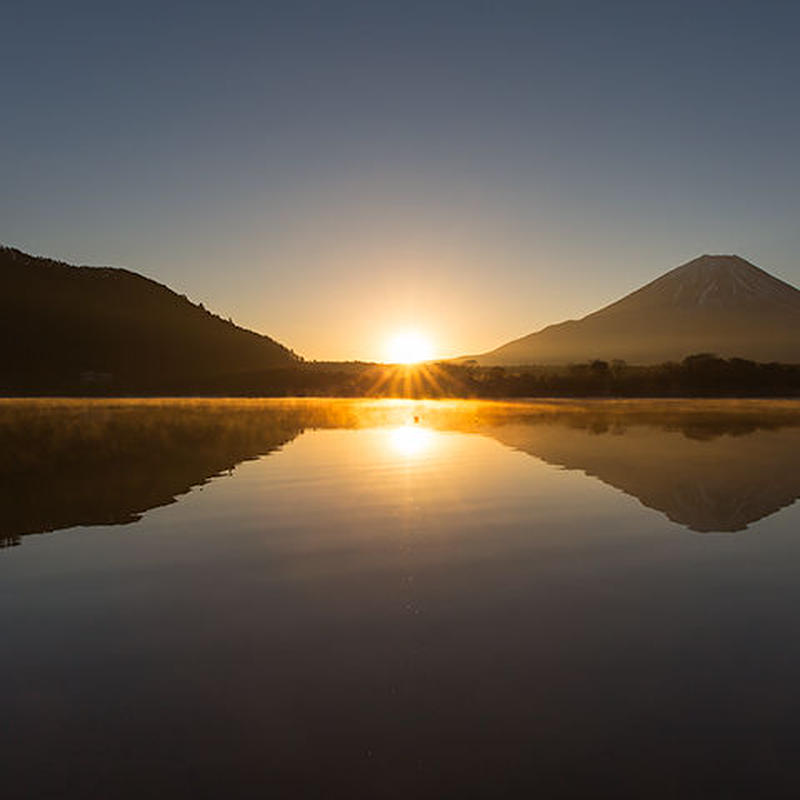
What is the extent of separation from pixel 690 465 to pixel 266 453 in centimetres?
1647

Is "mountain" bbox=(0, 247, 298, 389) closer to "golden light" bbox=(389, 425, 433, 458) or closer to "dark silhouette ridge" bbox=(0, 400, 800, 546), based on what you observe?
"dark silhouette ridge" bbox=(0, 400, 800, 546)

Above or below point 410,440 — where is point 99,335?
above

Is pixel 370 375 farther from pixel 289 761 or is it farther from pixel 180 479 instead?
pixel 289 761

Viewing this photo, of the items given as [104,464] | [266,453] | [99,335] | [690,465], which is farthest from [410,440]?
[99,335]

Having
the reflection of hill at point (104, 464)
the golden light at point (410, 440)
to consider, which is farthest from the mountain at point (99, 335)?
the golden light at point (410, 440)

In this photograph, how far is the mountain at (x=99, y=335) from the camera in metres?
150

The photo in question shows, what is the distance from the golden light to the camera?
1335 inches

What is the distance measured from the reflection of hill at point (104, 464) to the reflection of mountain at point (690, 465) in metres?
12.4

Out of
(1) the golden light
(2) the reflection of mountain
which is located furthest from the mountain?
(2) the reflection of mountain

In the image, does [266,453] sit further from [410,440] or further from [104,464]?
[410,440]

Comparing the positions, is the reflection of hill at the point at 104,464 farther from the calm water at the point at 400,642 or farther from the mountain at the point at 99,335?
the mountain at the point at 99,335

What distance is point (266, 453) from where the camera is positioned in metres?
32.1

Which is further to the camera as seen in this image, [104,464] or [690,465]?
[104,464]

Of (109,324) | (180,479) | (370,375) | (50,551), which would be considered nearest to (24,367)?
(109,324)
